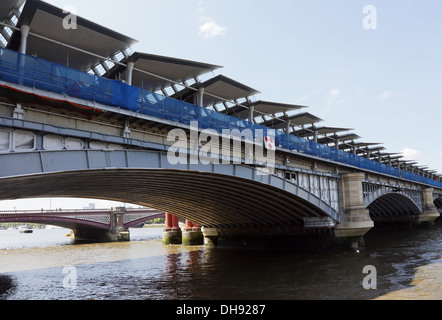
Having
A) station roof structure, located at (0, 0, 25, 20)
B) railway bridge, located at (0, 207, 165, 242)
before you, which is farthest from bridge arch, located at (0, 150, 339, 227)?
railway bridge, located at (0, 207, 165, 242)

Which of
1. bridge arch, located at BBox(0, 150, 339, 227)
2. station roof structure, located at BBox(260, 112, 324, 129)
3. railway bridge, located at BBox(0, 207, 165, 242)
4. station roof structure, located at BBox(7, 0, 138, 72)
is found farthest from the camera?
railway bridge, located at BBox(0, 207, 165, 242)

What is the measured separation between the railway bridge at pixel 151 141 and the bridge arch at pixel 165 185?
0.06 meters

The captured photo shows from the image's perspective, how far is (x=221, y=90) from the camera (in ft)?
65.1

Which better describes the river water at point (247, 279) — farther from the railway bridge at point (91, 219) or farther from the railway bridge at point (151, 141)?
the railway bridge at point (91, 219)

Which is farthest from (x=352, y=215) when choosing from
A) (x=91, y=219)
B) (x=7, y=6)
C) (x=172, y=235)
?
(x=91, y=219)

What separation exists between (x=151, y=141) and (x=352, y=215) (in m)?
18.5

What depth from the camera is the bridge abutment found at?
25906mm

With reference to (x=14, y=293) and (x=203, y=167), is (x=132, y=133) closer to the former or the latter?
(x=203, y=167)

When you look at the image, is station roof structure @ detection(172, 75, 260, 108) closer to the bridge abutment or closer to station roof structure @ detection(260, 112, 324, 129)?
station roof structure @ detection(260, 112, 324, 129)

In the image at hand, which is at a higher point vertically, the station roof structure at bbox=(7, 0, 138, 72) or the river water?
the station roof structure at bbox=(7, 0, 138, 72)

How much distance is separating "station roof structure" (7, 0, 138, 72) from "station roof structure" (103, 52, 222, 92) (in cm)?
84

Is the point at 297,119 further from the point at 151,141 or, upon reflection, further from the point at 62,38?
the point at 62,38

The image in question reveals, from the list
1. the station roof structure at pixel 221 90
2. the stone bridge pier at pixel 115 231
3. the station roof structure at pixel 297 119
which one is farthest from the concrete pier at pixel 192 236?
the station roof structure at pixel 221 90
